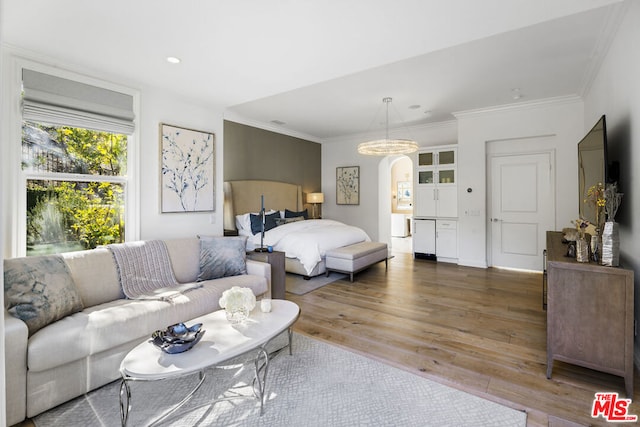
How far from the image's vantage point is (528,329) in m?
3.02

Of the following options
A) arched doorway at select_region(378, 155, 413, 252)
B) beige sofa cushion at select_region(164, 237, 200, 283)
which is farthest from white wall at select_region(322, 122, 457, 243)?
beige sofa cushion at select_region(164, 237, 200, 283)

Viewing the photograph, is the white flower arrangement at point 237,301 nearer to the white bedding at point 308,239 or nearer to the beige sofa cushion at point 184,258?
the beige sofa cushion at point 184,258

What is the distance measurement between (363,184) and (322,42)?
4.93 m

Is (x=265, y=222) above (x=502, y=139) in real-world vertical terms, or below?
below

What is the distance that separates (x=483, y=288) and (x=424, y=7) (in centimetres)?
352

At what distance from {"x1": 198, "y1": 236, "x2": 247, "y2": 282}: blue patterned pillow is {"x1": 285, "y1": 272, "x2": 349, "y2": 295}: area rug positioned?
1.08 m

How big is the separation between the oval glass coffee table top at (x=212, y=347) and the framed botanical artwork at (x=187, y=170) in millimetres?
1989

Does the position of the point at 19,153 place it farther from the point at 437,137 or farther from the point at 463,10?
the point at 437,137

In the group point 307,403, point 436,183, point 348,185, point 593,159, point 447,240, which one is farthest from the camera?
point 348,185

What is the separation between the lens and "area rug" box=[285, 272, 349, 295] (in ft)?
14.3

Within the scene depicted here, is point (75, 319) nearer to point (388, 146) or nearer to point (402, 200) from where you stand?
point (388, 146)

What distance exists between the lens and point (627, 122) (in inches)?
100

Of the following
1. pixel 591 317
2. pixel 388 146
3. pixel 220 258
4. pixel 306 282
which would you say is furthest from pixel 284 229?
pixel 591 317

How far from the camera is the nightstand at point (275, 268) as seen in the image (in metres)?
3.67
